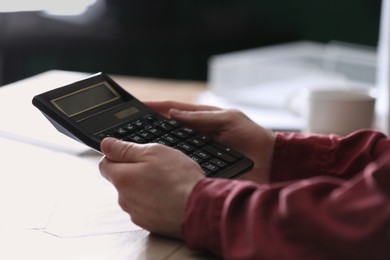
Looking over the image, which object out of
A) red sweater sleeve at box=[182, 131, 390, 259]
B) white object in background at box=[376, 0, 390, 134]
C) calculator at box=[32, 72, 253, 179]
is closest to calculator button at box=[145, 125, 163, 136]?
calculator at box=[32, 72, 253, 179]

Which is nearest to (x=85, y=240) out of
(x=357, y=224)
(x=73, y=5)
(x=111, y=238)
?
(x=111, y=238)

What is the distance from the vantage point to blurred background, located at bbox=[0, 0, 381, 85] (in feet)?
6.49

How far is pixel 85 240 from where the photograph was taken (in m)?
0.62

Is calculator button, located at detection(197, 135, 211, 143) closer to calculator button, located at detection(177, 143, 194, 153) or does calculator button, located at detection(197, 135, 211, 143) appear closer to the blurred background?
calculator button, located at detection(177, 143, 194, 153)

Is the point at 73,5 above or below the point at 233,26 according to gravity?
above

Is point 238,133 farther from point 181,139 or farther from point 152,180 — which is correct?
point 152,180

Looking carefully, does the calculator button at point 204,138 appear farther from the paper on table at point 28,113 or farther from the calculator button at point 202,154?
the paper on table at point 28,113

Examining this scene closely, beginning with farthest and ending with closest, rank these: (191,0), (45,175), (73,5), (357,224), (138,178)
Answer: (191,0) → (73,5) → (45,175) → (138,178) → (357,224)

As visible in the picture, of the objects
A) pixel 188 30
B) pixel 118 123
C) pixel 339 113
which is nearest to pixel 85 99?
pixel 118 123

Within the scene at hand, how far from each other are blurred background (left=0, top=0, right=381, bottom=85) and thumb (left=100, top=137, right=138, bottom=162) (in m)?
1.30

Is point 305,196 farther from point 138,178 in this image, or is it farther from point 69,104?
point 69,104

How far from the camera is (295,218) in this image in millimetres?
518

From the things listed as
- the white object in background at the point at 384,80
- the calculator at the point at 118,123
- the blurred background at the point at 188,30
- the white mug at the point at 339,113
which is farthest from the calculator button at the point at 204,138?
the blurred background at the point at 188,30

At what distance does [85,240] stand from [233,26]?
1597 millimetres
